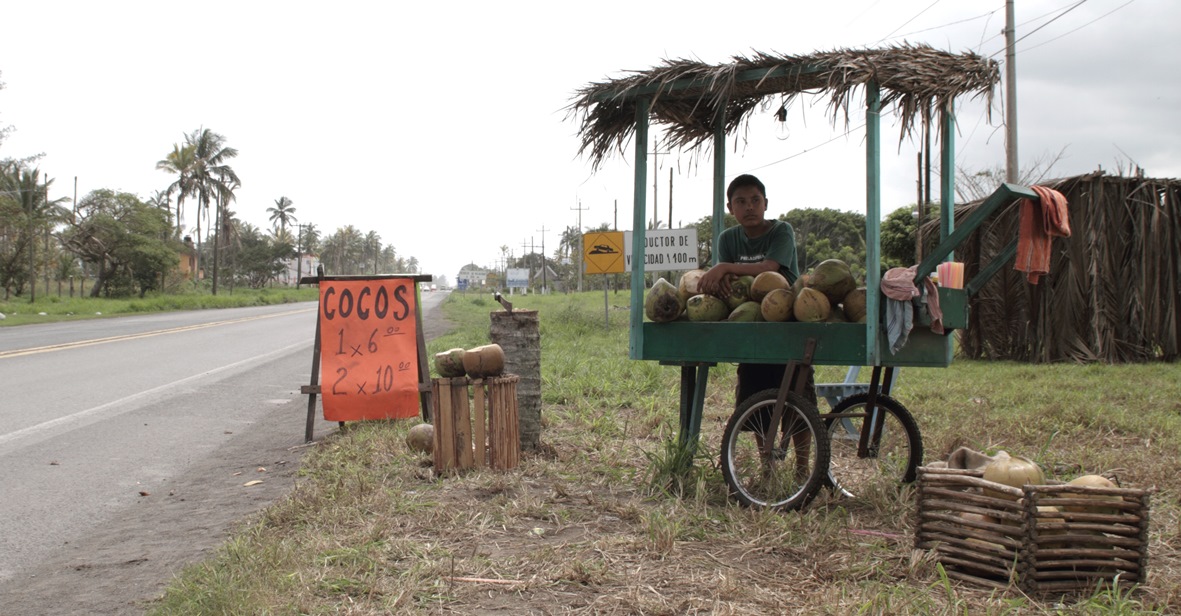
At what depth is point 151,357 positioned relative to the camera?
14656 mm

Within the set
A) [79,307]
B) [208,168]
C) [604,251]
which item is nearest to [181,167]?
[208,168]

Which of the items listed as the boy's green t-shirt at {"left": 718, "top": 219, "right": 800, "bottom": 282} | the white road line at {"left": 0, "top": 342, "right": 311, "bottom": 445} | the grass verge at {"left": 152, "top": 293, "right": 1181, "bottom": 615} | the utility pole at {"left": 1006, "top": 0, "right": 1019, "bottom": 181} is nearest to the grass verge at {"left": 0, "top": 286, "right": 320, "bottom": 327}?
the white road line at {"left": 0, "top": 342, "right": 311, "bottom": 445}

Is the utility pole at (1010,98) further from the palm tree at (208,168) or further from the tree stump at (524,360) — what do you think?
the palm tree at (208,168)

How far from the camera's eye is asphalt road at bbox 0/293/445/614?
4.33 m

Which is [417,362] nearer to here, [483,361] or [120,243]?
[483,361]

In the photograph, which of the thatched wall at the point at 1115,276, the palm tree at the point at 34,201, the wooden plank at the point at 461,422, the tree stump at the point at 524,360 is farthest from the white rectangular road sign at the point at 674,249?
the palm tree at the point at 34,201

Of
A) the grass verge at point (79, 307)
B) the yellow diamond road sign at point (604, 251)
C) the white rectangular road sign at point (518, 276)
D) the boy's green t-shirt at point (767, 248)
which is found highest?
the white rectangular road sign at point (518, 276)

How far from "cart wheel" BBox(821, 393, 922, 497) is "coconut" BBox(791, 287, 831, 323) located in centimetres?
64

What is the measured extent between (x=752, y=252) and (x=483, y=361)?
1.83 metres

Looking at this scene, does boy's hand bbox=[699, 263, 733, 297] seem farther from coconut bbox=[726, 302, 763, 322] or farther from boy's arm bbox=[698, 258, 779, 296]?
coconut bbox=[726, 302, 763, 322]

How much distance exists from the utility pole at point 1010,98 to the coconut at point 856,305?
13040 mm

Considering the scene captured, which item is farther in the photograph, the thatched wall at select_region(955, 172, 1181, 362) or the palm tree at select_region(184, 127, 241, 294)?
the palm tree at select_region(184, 127, 241, 294)

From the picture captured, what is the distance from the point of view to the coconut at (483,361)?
5793mm

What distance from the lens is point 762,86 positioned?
17.8ft
